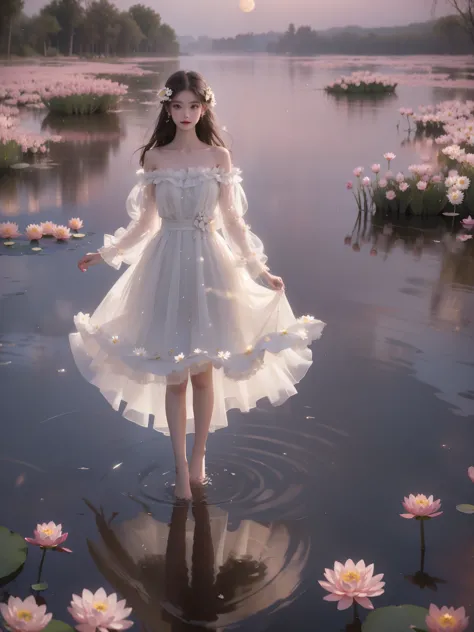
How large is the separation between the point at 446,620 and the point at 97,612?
26.5 inches

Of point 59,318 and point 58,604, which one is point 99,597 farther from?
point 59,318

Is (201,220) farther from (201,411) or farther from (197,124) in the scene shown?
(201,411)

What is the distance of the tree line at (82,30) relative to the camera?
1279cm

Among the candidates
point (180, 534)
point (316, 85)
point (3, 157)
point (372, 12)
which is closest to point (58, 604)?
point (180, 534)

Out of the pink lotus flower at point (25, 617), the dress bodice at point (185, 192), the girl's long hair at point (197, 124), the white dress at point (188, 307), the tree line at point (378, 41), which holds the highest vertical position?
the tree line at point (378, 41)

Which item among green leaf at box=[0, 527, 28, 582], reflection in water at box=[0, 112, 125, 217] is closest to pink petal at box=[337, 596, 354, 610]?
green leaf at box=[0, 527, 28, 582]

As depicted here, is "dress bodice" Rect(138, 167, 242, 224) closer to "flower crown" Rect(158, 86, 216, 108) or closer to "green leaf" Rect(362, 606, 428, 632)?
"flower crown" Rect(158, 86, 216, 108)

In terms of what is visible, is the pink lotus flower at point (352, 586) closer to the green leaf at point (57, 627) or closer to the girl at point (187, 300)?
Answer: the green leaf at point (57, 627)

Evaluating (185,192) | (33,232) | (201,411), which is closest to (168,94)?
(185,192)

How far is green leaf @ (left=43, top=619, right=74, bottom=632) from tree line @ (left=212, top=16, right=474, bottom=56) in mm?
12434

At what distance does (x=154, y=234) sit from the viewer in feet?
8.96

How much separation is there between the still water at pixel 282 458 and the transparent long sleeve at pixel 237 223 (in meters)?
0.63

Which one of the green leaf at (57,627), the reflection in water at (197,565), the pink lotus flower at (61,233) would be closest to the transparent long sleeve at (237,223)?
the reflection in water at (197,565)

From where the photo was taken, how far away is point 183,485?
2701 mm
